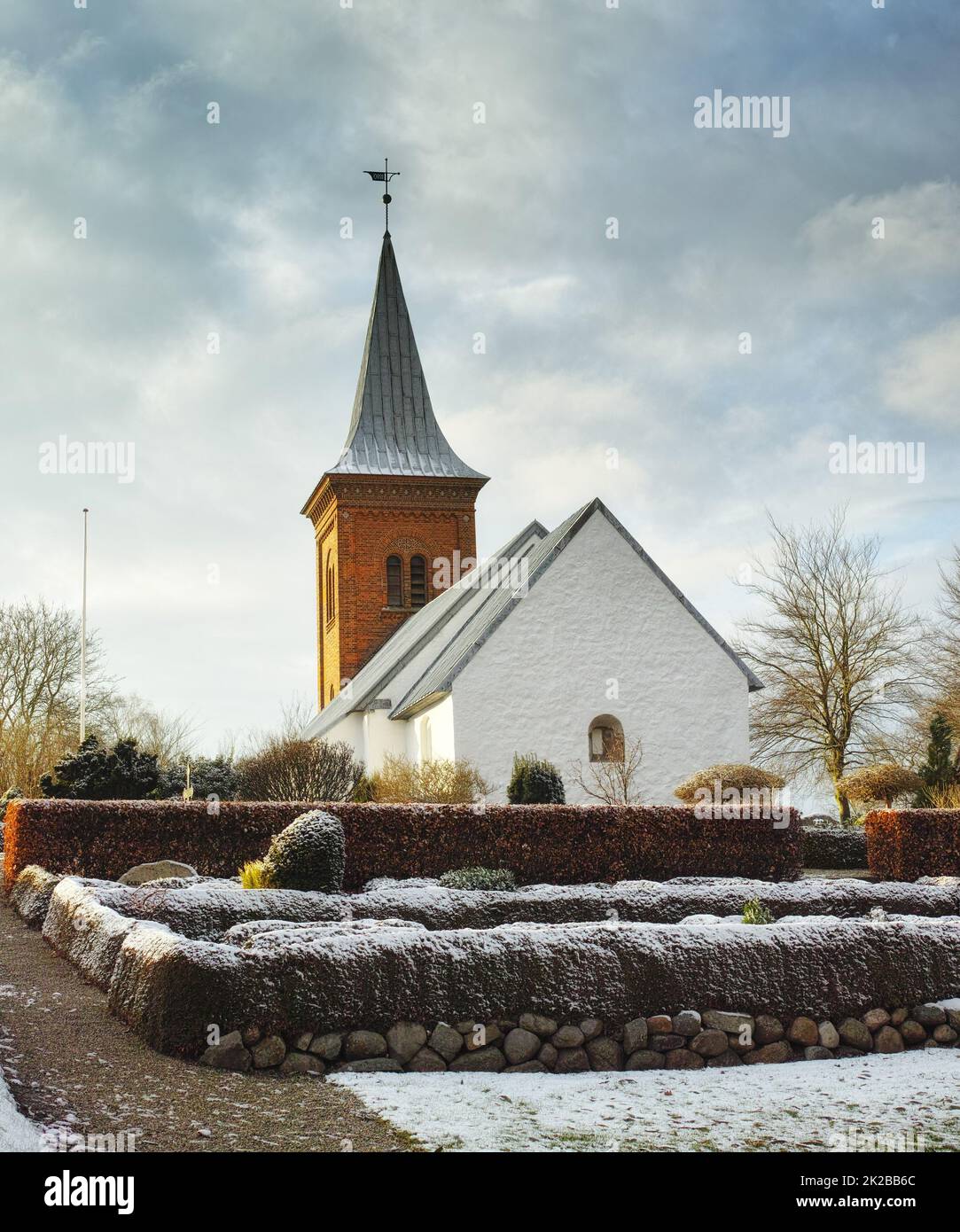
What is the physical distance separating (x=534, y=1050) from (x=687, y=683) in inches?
727

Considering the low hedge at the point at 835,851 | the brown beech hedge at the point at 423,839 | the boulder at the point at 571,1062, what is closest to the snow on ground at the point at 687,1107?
the boulder at the point at 571,1062

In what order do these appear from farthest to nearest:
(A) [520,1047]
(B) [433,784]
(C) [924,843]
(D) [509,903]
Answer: (B) [433,784]
(C) [924,843]
(D) [509,903]
(A) [520,1047]

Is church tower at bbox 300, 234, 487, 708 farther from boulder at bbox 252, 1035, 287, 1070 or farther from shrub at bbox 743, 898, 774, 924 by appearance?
boulder at bbox 252, 1035, 287, 1070

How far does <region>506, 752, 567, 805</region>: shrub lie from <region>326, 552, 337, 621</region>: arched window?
21.6 meters

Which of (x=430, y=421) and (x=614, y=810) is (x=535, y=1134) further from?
(x=430, y=421)

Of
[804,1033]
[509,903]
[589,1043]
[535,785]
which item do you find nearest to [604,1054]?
[589,1043]

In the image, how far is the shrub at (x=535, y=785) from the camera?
20.3 meters

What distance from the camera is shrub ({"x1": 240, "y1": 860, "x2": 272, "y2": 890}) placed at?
13.3 metres

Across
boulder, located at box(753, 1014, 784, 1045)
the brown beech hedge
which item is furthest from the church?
boulder, located at box(753, 1014, 784, 1045)

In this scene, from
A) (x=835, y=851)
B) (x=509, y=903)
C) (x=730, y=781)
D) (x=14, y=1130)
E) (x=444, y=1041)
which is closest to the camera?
(x=14, y=1130)

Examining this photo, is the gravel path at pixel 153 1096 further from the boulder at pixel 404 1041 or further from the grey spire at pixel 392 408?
the grey spire at pixel 392 408

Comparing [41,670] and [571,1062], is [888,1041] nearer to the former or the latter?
[571,1062]

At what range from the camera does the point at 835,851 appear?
21891 millimetres

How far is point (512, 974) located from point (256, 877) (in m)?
6.27
